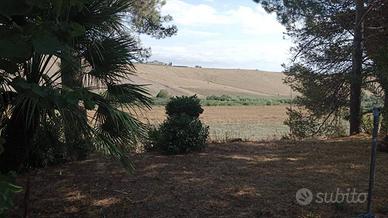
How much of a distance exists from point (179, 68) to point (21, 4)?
78.3m

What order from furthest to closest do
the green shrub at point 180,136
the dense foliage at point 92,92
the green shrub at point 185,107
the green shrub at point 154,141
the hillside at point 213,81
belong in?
the hillside at point 213,81 < the green shrub at point 185,107 < the green shrub at point 154,141 < the green shrub at point 180,136 < the dense foliage at point 92,92

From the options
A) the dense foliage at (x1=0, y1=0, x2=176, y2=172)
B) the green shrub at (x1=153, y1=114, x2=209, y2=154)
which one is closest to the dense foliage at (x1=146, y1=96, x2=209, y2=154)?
the green shrub at (x1=153, y1=114, x2=209, y2=154)

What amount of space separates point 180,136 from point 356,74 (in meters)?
5.72

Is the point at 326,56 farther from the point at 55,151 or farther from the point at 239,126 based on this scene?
the point at 239,126

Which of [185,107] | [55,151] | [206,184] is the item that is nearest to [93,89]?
[206,184]

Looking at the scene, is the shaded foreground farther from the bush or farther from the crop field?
the crop field

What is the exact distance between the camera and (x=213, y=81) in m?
75.9

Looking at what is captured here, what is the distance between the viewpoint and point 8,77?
3438 mm

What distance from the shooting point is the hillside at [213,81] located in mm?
62625

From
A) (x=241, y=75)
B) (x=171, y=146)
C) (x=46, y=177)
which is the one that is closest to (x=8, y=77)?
(x=46, y=177)

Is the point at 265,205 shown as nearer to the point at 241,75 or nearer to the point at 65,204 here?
the point at 65,204

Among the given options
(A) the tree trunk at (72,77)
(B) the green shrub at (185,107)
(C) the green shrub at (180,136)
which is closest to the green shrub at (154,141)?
(C) the green shrub at (180,136)

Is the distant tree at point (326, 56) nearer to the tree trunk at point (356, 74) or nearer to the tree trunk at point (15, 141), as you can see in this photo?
the tree trunk at point (356, 74)

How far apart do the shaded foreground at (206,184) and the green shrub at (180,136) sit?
11.3 inches
